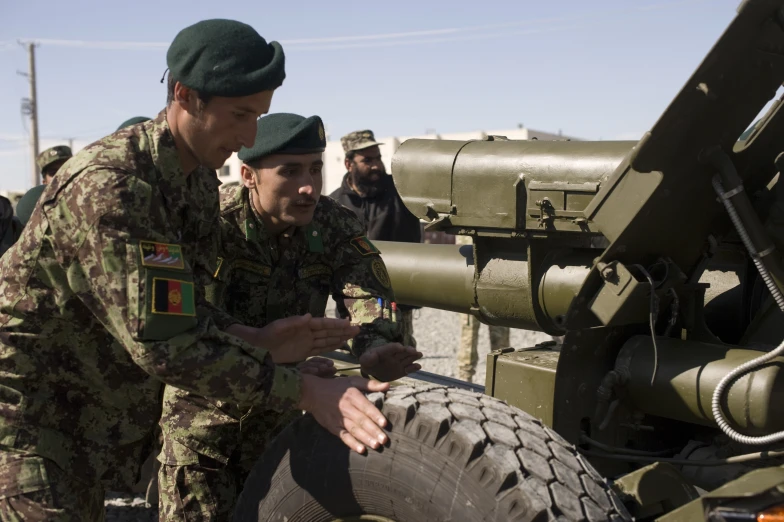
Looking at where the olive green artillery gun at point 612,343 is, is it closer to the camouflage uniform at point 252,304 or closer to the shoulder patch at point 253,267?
the camouflage uniform at point 252,304

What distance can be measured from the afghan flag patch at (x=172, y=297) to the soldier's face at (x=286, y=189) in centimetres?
101

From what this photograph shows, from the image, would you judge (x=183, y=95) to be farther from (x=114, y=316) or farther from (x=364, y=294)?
(x=364, y=294)

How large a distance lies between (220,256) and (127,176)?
95 cm

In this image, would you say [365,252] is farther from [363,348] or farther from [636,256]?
[636,256]

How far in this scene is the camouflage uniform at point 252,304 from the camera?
2.86 metres

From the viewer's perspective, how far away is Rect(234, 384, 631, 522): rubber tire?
1.85 meters

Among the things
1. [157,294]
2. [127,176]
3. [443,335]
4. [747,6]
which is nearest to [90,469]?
[157,294]

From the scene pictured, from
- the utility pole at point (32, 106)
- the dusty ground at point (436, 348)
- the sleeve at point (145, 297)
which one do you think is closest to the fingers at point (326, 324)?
the sleeve at point (145, 297)

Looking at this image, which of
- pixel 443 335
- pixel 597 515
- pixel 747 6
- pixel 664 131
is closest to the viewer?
pixel 597 515

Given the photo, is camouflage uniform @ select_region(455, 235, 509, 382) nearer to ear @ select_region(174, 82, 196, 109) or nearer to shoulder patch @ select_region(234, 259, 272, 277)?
shoulder patch @ select_region(234, 259, 272, 277)

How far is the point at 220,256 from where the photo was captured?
115 inches

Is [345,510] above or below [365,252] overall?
below

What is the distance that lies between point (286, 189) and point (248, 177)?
207 mm

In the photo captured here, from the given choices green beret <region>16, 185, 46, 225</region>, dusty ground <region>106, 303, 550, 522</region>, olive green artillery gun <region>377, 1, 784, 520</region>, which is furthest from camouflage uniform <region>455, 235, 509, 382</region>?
olive green artillery gun <region>377, 1, 784, 520</region>
